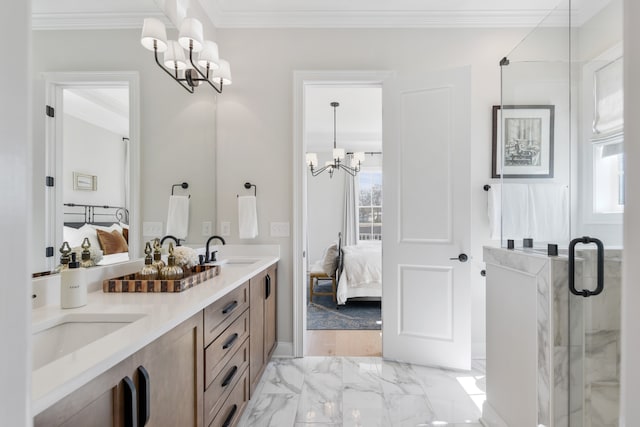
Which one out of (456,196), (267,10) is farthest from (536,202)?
(267,10)

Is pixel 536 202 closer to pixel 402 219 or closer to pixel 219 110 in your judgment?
pixel 402 219

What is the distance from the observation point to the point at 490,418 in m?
1.82

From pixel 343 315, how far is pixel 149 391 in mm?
3160

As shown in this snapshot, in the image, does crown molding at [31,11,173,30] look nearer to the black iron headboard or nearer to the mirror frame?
the mirror frame

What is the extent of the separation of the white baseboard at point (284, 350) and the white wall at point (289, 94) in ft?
0.19

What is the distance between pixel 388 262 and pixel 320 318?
150cm

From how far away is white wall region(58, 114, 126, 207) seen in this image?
1195 mm

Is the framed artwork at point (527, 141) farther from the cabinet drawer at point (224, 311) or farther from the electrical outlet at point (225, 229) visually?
the electrical outlet at point (225, 229)

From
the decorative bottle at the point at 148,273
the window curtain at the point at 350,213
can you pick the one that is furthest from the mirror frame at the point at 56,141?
the window curtain at the point at 350,213

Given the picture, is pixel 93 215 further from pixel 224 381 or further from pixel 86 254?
pixel 224 381

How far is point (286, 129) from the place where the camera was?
2789mm

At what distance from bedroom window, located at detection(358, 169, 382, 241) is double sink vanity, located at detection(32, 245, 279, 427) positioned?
532 centimetres

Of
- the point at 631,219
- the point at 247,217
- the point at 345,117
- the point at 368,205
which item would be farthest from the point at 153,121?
the point at 368,205

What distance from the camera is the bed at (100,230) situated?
124 cm
